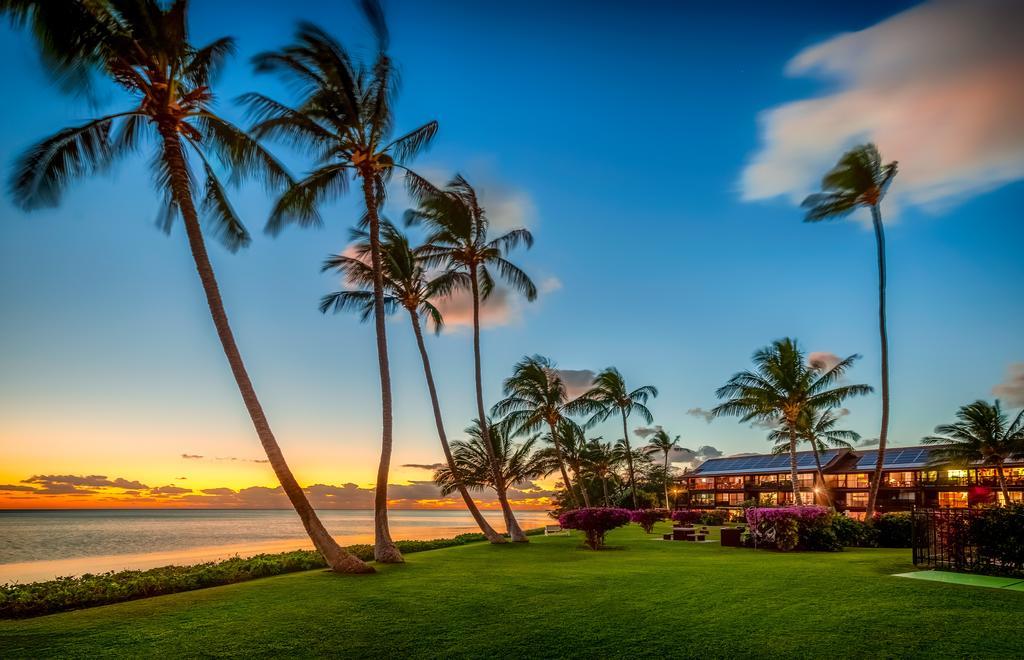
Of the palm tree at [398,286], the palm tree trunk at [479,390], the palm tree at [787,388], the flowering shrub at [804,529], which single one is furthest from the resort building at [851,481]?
the palm tree at [398,286]

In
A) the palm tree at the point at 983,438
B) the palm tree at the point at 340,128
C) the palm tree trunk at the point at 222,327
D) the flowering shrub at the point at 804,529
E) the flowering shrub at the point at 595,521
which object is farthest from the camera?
the palm tree at the point at 983,438

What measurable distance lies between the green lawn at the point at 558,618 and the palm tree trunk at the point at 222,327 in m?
1.62

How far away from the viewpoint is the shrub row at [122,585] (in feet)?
27.9

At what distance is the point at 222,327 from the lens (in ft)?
36.1

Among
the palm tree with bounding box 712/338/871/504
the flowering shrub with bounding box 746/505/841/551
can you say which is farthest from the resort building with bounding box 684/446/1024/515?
the flowering shrub with bounding box 746/505/841/551

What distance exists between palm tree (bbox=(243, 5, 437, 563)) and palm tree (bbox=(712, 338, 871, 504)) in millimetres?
19313

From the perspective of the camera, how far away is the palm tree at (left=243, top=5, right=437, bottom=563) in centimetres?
1255

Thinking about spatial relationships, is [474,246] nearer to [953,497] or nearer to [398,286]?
[398,286]

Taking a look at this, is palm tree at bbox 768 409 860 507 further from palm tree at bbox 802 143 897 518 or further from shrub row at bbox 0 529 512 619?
shrub row at bbox 0 529 512 619

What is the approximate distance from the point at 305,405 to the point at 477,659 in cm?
2058

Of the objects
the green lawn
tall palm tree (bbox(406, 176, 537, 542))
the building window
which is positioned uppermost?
tall palm tree (bbox(406, 176, 537, 542))

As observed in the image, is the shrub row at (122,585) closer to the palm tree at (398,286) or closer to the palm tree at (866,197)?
the palm tree at (398,286)

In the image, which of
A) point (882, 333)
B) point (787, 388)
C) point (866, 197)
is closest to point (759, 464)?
point (787, 388)

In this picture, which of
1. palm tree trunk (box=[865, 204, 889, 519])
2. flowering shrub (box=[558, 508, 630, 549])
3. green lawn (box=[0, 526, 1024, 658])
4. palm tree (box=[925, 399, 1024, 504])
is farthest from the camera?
palm tree (box=[925, 399, 1024, 504])
